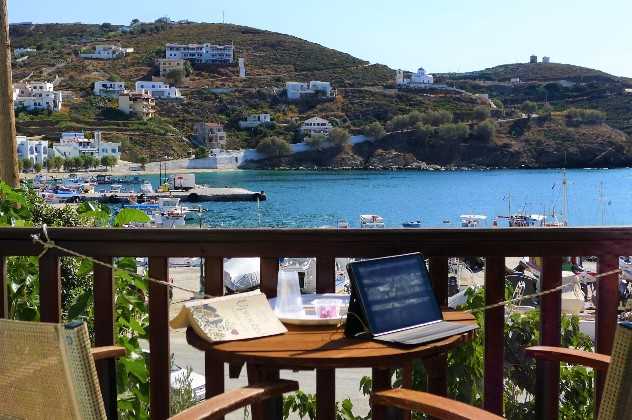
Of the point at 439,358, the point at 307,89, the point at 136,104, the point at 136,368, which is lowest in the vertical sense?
the point at 136,368

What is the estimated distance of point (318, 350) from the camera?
58.7 inches

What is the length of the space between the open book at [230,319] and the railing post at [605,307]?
88cm

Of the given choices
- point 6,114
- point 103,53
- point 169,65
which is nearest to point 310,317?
point 6,114

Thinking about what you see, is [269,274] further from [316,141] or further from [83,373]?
[316,141]

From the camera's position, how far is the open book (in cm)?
159

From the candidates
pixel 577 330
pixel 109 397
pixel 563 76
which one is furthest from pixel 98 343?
pixel 563 76

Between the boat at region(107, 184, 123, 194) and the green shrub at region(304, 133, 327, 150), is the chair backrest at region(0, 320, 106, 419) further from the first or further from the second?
the green shrub at region(304, 133, 327, 150)

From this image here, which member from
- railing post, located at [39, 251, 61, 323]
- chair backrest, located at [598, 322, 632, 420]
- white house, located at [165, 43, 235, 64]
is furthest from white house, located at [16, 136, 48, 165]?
chair backrest, located at [598, 322, 632, 420]

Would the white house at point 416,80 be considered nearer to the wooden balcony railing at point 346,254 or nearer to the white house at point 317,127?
the white house at point 317,127

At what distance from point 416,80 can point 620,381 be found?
3988 inches

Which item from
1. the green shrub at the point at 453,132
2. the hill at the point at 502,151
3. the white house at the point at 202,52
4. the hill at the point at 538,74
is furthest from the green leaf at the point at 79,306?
the hill at the point at 538,74

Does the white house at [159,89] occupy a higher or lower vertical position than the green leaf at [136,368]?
higher

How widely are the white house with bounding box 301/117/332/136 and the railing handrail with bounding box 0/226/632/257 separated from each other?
81.9m

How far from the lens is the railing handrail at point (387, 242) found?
192 cm
